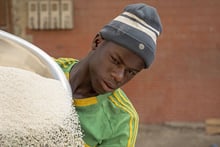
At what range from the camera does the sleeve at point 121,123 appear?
2.04m

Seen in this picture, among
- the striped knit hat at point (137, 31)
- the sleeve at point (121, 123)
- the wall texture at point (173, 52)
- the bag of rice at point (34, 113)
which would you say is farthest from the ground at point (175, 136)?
the bag of rice at point (34, 113)

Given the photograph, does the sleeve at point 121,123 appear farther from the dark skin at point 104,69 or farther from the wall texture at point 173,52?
the wall texture at point 173,52

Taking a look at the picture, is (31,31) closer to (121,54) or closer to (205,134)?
(205,134)

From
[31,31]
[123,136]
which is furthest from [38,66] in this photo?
[31,31]

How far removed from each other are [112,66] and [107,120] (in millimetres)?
202

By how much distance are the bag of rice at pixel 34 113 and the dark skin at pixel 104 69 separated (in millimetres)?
272

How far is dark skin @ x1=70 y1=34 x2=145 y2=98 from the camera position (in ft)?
6.43

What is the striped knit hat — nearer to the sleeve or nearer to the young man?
the young man

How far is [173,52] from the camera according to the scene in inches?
246

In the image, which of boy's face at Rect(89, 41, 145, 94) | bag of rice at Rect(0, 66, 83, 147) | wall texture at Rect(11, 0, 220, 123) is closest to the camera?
bag of rice at Rect(0, 66, 83, 147)

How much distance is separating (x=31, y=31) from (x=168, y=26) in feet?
4.67

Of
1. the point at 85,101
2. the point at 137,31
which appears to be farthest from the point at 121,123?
the point at 137,31

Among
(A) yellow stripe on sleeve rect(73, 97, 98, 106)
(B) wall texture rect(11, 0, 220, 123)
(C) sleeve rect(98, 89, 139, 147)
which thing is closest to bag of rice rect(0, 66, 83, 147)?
(A) yellow stripe on sleeve rect(73, 97, 98, 106)

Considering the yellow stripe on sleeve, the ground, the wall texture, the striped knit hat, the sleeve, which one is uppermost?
the striped knit hat
